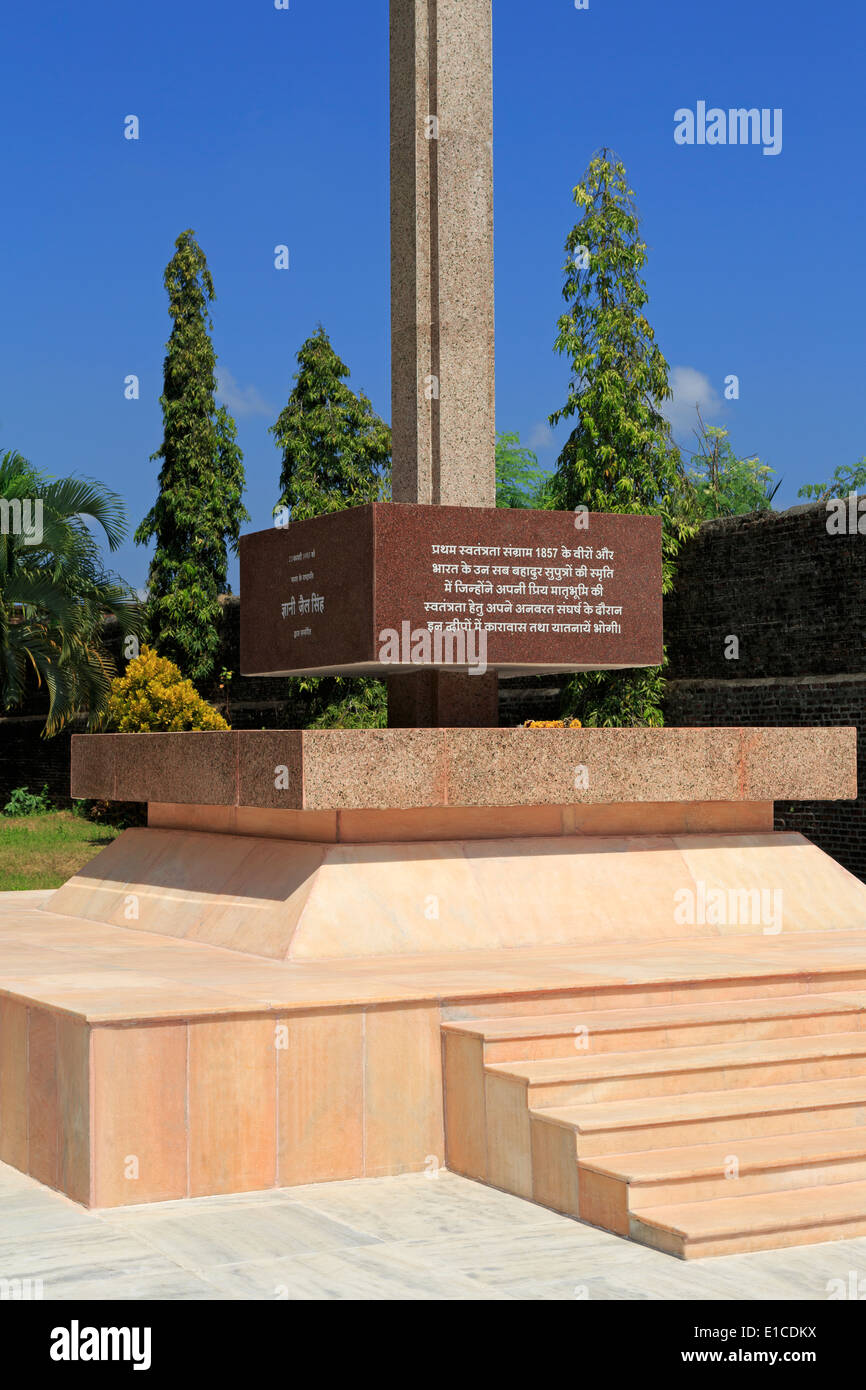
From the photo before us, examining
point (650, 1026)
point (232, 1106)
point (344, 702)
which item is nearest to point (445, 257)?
point (650, 1026)

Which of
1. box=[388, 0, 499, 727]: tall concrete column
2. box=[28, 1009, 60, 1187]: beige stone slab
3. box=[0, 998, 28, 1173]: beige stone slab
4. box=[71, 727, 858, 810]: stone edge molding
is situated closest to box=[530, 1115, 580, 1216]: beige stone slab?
box=[28, 1009, 60, 1187]: beige stone slab

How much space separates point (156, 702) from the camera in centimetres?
2127

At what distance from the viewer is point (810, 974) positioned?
7238 millimetres

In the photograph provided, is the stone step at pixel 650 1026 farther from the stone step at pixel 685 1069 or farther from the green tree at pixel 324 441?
the green tree at pixel 324 441

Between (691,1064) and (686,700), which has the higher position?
(686,700)

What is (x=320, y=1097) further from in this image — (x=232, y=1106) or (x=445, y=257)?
(x=445, y=257)

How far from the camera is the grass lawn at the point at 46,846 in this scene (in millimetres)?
17250

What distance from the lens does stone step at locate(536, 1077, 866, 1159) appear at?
5.66 meters

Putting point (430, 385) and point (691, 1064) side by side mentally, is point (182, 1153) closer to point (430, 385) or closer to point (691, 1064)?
point (691, 1064)

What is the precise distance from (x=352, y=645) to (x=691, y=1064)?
3.75 meters

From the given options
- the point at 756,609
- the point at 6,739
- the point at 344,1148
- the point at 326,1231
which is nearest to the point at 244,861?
the point at 344,1148

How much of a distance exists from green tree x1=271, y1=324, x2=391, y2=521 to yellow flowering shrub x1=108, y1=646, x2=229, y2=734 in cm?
341

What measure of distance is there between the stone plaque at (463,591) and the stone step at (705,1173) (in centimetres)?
410

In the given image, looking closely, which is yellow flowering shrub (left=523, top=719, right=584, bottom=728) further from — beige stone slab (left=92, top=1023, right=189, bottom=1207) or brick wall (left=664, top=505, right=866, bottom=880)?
A: beige stone slab (left=92, top=1023, right=189, bottom=1207)
